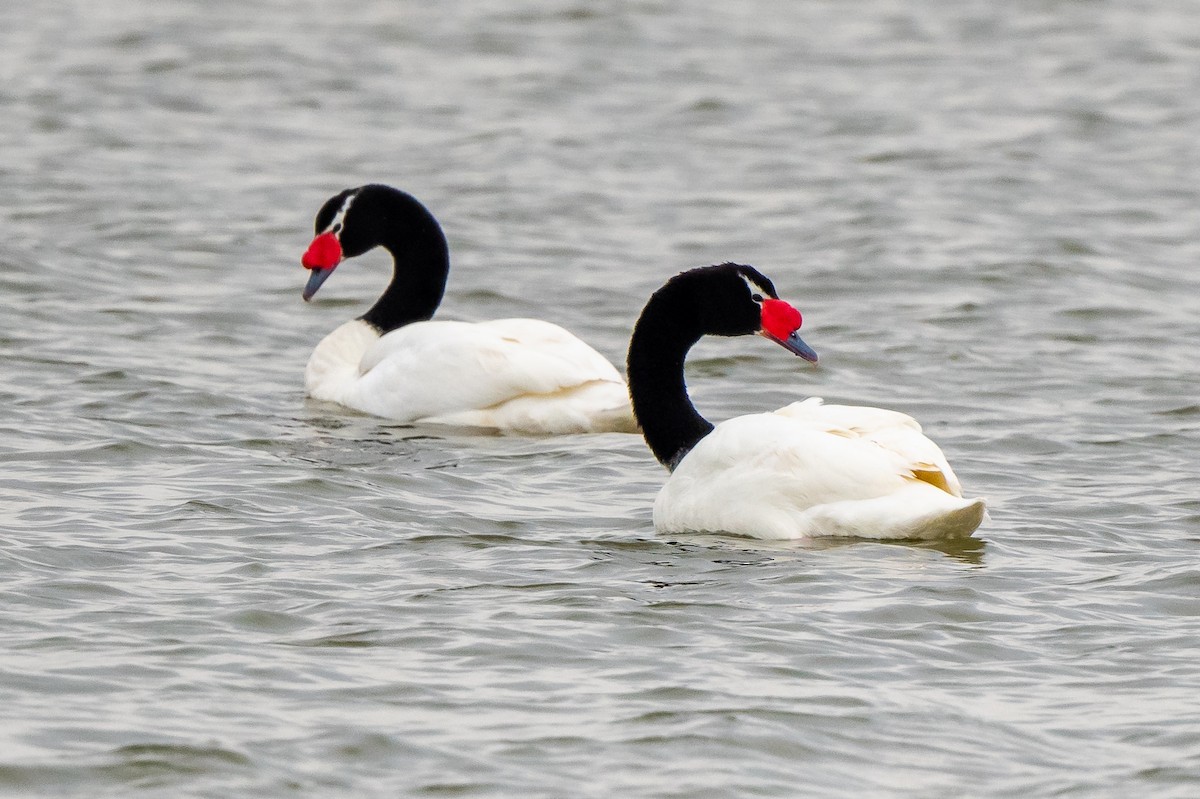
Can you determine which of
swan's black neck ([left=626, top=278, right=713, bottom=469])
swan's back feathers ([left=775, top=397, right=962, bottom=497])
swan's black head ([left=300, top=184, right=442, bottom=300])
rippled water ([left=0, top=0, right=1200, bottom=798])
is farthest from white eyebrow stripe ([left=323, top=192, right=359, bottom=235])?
swan's back feathers ([left=775, top=397, right=962, bottom=497])

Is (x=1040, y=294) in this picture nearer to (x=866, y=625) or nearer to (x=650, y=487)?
(x=650, y=487)

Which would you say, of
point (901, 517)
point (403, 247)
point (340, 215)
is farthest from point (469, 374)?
point (901, 517)

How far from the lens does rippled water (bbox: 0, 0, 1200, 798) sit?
6324 millimetres

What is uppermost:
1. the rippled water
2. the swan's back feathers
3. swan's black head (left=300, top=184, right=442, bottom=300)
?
swan's black head (left=300, top=184, right=442, bottom=300)

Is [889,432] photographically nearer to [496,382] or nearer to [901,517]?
[901,517]

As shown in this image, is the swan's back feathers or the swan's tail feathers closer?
the swan's tail feathers

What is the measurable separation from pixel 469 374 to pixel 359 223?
1818 millimetres

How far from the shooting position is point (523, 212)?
16875 millimetres

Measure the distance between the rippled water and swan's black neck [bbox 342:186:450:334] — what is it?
0.66 m

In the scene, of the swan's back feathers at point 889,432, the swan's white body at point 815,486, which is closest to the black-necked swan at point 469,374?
the swan's back feathers at point 889,432

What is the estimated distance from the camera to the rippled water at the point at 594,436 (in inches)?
249

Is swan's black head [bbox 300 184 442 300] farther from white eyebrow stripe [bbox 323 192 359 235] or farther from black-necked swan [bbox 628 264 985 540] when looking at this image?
black-necked swan [bbox 628 264 985 540]

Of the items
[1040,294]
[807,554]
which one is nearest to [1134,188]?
[1040,294]

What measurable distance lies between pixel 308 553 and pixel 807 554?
72.2 inches
